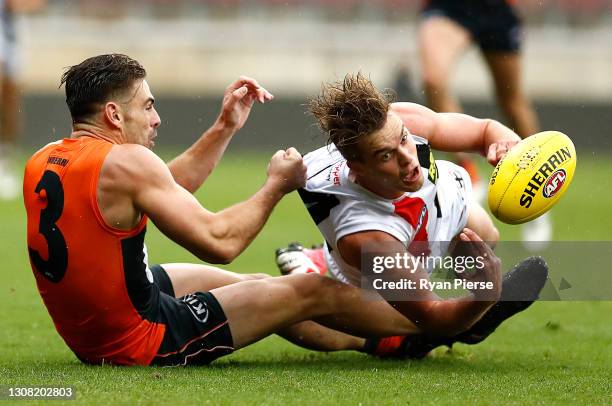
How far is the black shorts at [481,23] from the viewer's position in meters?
9.13

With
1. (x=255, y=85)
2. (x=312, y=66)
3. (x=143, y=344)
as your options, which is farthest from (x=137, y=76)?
(x=312, y=66)

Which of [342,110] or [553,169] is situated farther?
[553,169]

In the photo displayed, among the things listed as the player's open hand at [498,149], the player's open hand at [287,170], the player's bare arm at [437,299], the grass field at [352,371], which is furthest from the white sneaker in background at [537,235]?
the player's open hand at [287,170]

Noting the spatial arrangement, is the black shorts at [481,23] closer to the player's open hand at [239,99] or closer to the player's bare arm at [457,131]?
the player's bare arm at [457,131]

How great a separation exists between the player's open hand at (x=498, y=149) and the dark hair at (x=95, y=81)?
158 cm

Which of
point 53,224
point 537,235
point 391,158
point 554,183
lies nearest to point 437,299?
point 391,158

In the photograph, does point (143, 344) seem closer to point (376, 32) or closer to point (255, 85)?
point (255, 85)

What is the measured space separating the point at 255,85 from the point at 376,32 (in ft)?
70.2

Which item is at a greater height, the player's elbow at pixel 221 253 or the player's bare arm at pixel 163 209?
the player's bare arm at pixel 163 209

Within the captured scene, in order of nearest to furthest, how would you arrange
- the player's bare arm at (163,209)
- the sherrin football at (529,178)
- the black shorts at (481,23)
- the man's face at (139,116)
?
the player's bare arm at (163,209) < the man's face at (139,116) < the sherrin football at (529,178) < the black shorts at (481,23)

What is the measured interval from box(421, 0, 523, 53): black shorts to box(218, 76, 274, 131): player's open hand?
171 inches

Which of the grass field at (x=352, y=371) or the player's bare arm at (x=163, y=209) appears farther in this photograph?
the player's bare arm at (x=163, y=209)

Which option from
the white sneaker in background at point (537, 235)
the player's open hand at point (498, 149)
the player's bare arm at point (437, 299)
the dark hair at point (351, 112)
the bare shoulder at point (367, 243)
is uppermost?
the dark hair at point (351, 112)

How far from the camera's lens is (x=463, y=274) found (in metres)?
4.67
